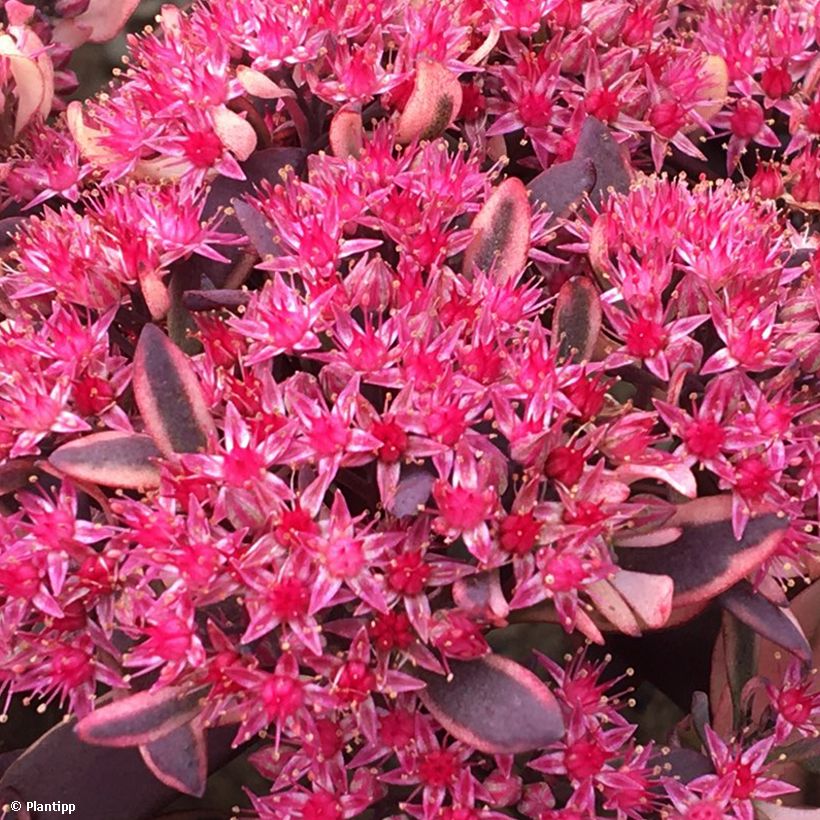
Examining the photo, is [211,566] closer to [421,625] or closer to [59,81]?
[421,625]

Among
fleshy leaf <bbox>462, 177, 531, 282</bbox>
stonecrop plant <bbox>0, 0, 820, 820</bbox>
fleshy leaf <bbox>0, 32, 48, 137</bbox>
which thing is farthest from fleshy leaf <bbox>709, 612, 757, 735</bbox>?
fleshy leaf <bbox>0, 32, 48, 137</bbox>

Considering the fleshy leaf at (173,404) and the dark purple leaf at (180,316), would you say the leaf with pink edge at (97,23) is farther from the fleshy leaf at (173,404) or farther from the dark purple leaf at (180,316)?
the fleshy leaf at (173,404)

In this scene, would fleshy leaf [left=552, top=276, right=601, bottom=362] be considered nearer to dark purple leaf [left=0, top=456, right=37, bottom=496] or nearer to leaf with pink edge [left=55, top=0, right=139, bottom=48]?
dark purple leaf [left=0, top=456, right=37, bottom=496]

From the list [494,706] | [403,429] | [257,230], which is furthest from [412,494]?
[257,230]

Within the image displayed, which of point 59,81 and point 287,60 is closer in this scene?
point 287,60

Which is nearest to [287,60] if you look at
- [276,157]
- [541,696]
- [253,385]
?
[276,157]

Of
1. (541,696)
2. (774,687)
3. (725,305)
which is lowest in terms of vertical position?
(774,687)
